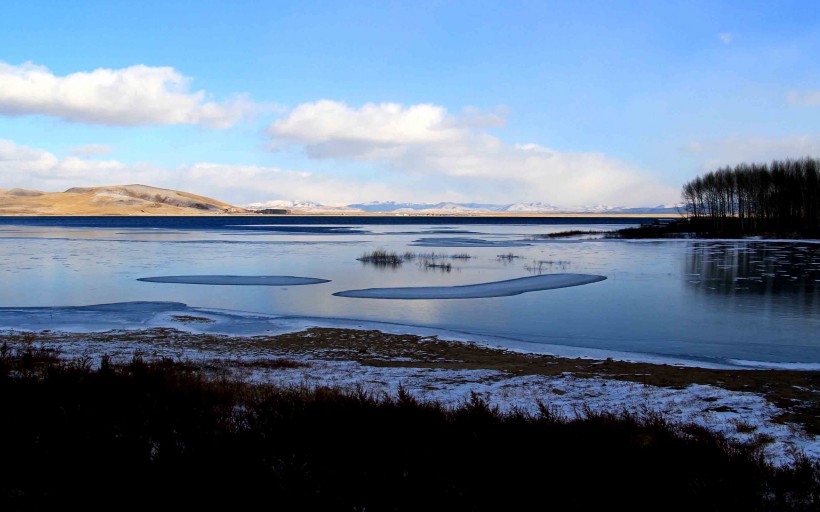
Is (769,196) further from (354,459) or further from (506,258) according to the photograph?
(354,459)

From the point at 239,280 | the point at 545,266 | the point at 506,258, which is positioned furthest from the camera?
the point at 506,258

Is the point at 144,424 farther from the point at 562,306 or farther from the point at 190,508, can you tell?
the point at 562,306

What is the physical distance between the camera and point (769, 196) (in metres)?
72.5

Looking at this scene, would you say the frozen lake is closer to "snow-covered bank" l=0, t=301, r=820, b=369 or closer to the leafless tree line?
"snow-covered bank" l=0, t=301, r=820, b=369

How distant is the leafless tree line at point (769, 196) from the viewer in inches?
2586

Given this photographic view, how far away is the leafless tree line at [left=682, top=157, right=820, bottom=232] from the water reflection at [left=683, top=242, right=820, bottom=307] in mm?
24955

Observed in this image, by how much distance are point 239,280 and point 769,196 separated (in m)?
67.3

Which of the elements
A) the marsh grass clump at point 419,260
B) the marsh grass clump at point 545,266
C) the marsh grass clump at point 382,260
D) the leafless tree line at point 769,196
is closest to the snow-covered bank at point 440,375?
the marsh grass clump at point 545,266

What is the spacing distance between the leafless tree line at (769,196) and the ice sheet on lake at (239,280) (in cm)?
5381

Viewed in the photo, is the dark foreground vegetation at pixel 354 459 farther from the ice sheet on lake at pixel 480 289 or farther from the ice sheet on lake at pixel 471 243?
the ice sheet on lake at pixel 471 243

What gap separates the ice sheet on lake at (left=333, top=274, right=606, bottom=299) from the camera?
21.9m

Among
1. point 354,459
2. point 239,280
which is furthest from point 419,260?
point 354,459

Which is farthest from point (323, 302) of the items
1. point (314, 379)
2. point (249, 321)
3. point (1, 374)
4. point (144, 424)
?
point (144, 424)

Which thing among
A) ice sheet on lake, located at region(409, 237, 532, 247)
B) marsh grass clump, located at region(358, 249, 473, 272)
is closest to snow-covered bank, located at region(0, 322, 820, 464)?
marsh grass clump, located at region(358, 249, 473, 272)
